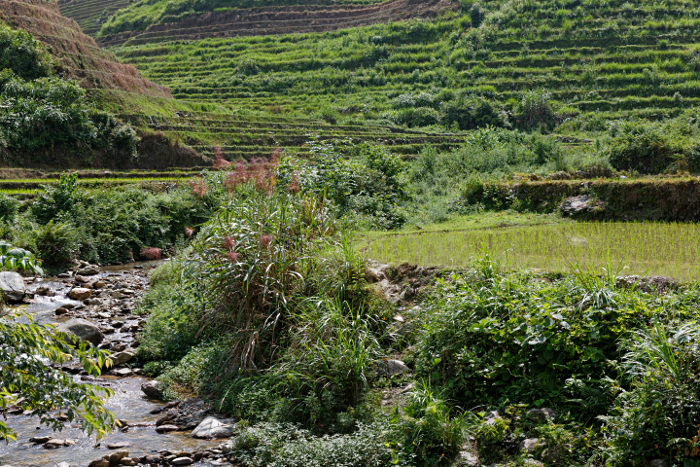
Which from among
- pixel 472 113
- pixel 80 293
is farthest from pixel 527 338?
pixel 472 113

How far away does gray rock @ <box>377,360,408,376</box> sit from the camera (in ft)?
22.8

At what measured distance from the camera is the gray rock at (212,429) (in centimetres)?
685

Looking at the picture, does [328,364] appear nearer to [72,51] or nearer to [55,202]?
[55,202]

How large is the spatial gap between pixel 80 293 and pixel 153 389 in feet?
19.9

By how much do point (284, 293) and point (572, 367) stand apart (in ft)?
12.8

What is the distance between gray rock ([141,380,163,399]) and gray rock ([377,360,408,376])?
3.28 m

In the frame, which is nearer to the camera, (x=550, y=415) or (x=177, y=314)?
(x=550, y=415)

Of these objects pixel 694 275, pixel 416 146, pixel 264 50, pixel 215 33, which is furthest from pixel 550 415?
pixel 215 33

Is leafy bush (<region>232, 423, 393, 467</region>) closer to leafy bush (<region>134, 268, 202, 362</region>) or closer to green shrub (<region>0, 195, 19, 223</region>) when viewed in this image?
leafy bush (<region>134, 268, 202, 362</region>)

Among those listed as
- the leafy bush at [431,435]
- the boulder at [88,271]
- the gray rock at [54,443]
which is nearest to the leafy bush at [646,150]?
the leafy bush at [431,435]

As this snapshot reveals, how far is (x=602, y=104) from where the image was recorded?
41.3m

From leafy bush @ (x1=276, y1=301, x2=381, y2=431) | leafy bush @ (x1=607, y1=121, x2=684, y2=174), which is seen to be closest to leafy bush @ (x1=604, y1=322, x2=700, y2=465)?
leafy bush @ (x1=276, y1=301, x2=381, y2=431)

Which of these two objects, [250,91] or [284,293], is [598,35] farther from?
[284,293]

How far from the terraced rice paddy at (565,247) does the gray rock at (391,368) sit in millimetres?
1650
